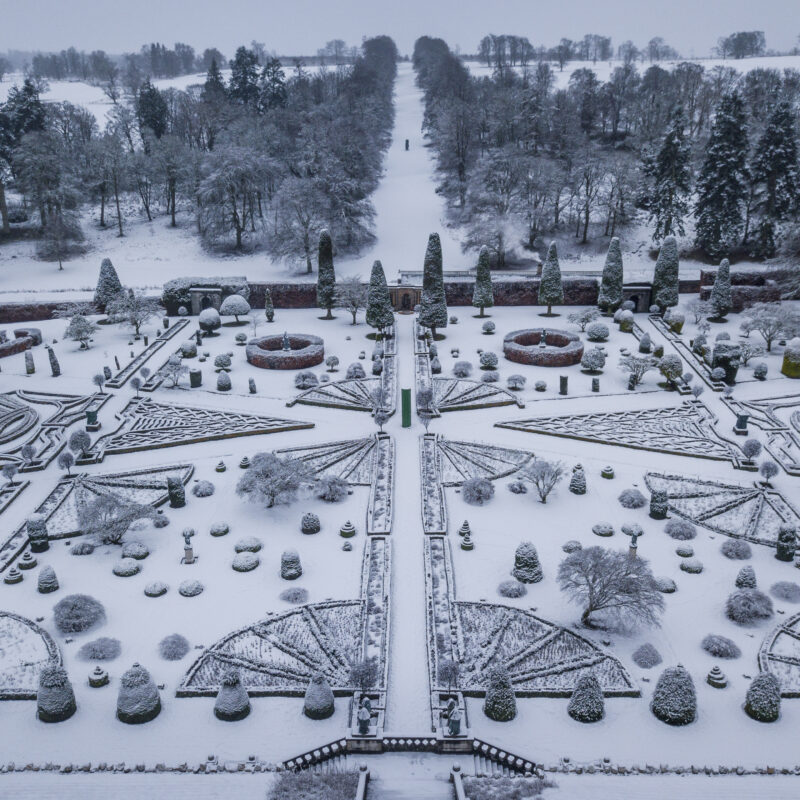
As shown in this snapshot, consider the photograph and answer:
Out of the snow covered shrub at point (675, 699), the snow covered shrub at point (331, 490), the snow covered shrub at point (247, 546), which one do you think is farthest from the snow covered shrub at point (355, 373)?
the snow covered shrub at point (675, 699)

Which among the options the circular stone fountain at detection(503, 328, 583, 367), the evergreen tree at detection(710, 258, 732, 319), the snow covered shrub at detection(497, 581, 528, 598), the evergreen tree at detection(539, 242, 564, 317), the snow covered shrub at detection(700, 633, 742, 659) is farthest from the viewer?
the evergreen tree at detection(539, 242, 564, 317)

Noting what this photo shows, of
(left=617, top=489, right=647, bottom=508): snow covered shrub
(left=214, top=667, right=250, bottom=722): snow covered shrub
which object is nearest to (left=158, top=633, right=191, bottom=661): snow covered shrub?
(left=214, top=667, right=250, bottom=722): snow covered shrub

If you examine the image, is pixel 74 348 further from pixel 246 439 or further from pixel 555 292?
pixel 555 292

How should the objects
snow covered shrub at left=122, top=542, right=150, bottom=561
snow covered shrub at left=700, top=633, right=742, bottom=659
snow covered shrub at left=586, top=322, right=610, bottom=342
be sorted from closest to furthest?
snow covered shrub at left=700, top=633, right=742, bottom=659, snow covered shrub at left=122, top=542, right=150, bottom=561, snow covered shrub at left=586, top=322, right=610, bottom=342

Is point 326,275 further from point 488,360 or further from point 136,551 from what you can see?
point 136,551

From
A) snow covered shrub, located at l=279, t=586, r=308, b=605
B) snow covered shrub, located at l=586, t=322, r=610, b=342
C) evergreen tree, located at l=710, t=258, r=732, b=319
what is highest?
evergreen tree, located at l=710, t=258, r=732, b=319

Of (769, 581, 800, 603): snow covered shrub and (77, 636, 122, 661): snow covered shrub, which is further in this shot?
(769, 581, 800, 603): snow covered shrub

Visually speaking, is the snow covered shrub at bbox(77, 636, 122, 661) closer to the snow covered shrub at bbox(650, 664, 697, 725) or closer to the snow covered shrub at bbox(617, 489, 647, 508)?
the snow covered shrub at bbox(650, 664, 697, 725)

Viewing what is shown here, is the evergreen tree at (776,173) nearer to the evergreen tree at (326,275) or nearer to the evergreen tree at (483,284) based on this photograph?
the evergreen tree at (483,284)
